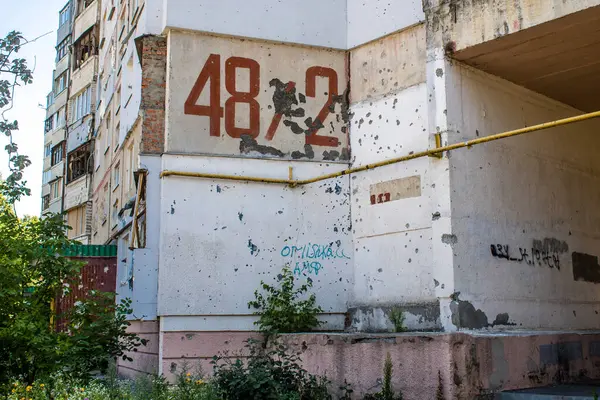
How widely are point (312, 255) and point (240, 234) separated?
49.1 inches

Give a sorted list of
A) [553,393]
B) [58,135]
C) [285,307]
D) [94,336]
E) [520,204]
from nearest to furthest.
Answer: [553,393] < [94,336] < [520,204] < [285,307] < [58,135]

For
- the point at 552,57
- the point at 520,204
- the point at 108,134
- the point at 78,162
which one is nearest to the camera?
the point at 552,57

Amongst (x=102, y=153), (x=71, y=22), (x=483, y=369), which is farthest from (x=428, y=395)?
(x=71, y=22)

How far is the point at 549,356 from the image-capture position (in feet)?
28.0

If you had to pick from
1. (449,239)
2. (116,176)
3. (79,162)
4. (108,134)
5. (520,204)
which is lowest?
(449,239)

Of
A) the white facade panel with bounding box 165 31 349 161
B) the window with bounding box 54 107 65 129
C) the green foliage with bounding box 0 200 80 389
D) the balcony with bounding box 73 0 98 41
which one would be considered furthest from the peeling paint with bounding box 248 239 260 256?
the window with bounding box 54 107 65 129

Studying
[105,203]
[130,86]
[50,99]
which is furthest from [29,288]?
[50,99]

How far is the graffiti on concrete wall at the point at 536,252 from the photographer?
31.7ft

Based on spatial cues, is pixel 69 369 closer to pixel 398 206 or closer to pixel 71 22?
pixel 398 206

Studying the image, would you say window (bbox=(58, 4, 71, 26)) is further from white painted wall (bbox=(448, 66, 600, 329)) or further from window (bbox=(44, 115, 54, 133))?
white painted wall (bbox=(448, 66, 600, 329))

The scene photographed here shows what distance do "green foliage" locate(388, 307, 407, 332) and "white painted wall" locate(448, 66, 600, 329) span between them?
1.00 m

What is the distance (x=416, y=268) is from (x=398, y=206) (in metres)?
1.00

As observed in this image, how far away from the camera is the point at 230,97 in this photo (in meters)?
10.7

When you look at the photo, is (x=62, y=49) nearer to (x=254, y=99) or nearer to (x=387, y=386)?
(x=254, y=99)
